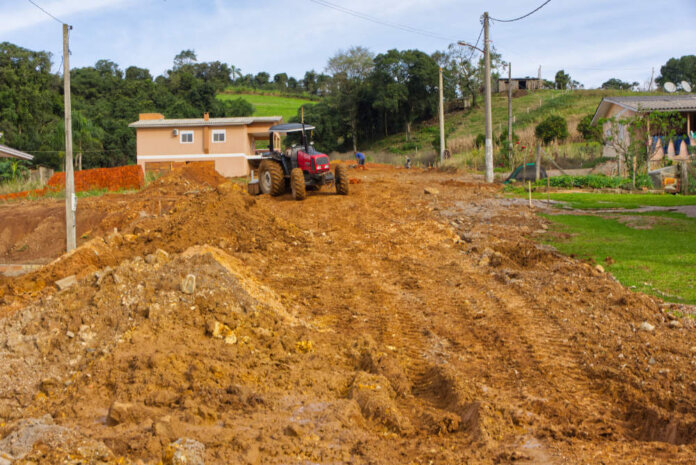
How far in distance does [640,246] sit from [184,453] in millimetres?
11238

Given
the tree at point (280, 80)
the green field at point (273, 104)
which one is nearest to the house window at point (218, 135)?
the green field at point (273, 104)

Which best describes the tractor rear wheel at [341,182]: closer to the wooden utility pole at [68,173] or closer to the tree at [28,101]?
the wooden utility pole at [68,173]

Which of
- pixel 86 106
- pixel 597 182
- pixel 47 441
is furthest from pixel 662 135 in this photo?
pixel 86 106

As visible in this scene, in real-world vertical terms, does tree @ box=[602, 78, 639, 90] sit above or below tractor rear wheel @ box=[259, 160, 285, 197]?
above

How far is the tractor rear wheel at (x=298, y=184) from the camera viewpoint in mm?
20656

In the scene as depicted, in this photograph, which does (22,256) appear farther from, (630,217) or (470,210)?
(630,217)

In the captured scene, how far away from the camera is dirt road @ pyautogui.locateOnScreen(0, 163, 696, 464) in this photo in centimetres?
526

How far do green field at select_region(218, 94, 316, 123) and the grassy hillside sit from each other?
743 inches

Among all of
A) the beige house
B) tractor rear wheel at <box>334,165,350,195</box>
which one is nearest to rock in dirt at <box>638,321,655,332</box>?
tractor rear wheel at <box>334,165,350,195</box>

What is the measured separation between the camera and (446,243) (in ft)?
47.7

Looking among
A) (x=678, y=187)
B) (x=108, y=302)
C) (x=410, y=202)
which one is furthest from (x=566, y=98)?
(x=108, y=302)

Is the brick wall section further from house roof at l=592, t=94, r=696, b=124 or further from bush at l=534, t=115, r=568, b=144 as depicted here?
bush at l=534, t=115, r=568, b=144

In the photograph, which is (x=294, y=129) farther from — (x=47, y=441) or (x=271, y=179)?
(x=47, y=441)

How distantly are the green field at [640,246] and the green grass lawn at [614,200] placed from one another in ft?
7.08
